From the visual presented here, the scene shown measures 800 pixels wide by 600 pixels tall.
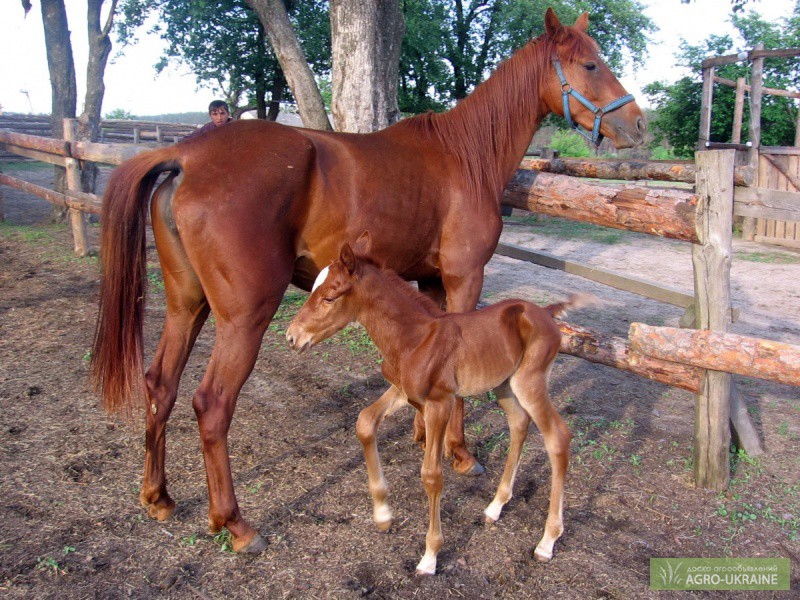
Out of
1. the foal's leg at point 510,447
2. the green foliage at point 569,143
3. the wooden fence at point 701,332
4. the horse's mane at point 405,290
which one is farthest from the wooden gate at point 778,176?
the green foliage at point 569,143

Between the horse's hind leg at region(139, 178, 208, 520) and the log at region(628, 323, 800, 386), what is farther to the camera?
the horse's hind leg at region(139, 178, 208, 520)

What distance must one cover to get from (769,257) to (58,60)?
1255 centimetres

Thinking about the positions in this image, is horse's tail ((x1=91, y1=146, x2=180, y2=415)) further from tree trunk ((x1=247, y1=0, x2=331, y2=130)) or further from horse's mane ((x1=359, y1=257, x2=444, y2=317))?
tree trunk ((x1=247, y1=0, x2=331, y2=130))

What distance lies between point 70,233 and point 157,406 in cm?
832

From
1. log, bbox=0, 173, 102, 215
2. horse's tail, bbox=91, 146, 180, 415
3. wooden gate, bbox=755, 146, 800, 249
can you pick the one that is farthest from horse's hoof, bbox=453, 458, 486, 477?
wooden gate, bbox=755, 146, 800, 249

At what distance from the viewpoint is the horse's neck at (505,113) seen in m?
3.99

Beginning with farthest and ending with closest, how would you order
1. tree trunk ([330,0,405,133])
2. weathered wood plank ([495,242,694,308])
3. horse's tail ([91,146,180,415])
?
1. tree trunk ([330,0,405,133])
2. weathered wood plank ([495,242,694,308])
3. horse's tail ([91,146,180,415])

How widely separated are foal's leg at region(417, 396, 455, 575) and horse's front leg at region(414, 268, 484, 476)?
0.78 meters

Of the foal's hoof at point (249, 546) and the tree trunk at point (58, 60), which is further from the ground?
the tree trunk at point (58, 60)

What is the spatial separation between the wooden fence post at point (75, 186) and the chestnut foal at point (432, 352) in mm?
6974

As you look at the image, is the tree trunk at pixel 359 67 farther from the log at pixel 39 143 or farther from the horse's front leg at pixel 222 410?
the log at pixel 39 143

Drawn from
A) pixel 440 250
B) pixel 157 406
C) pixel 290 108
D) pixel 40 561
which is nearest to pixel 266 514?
pixel 157 406

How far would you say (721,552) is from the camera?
3.00 metres

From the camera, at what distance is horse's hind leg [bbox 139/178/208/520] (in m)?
3.15
